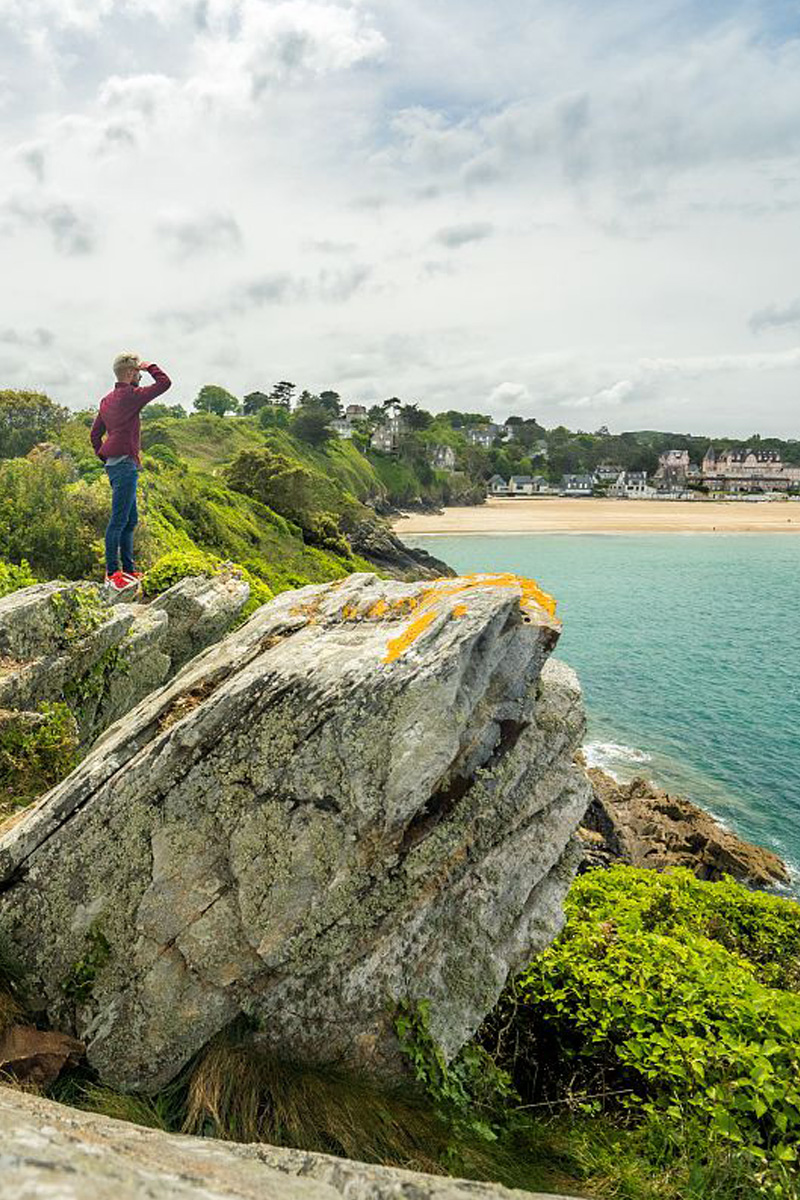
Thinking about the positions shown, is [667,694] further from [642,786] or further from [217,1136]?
[217,1136]

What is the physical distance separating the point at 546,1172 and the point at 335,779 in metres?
3.37

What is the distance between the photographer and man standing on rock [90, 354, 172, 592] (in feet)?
37.3

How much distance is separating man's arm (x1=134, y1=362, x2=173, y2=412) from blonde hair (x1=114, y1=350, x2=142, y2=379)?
135 mm

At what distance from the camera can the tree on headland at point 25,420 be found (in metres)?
49.7

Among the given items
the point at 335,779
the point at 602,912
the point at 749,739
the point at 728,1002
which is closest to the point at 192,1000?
the point at 335,779

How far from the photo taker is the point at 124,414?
11492 mm

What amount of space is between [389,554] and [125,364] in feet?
191

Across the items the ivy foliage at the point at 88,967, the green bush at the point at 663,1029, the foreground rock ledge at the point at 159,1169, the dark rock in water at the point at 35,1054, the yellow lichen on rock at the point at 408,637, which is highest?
the yellow lichen on rock at the point at 408,637

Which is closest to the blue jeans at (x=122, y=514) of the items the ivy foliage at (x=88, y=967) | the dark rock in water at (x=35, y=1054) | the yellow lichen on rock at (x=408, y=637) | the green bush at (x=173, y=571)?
the green bush at (x=173, y=571)

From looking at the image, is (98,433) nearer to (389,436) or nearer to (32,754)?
(32,754)

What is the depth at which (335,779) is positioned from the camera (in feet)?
18.4

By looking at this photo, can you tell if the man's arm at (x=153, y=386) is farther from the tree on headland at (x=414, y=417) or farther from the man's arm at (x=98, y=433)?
the tree on headland at (x=414, y=417)

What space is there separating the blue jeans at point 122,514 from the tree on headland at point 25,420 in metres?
38.9

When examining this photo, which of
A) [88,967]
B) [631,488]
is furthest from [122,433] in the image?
[631,488]
